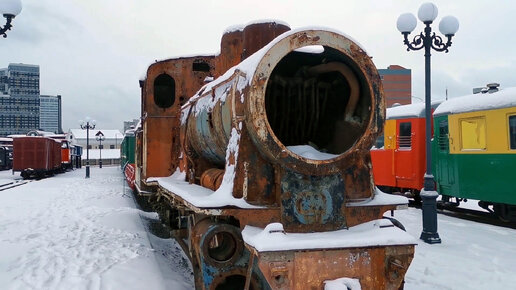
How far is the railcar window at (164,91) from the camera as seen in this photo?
23.6 feet

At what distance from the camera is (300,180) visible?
3.37 m

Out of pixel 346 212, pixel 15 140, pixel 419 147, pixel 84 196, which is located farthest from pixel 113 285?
pixel 15 140

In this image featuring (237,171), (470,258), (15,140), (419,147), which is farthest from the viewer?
(15,140)

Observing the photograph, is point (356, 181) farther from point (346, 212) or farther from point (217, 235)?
point (217, 235)

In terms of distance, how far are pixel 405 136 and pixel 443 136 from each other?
1563 millimetres

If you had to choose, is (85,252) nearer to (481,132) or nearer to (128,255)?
(128,255)

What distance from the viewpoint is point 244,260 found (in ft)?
12.1

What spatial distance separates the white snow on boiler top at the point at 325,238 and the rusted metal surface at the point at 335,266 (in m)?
0.05

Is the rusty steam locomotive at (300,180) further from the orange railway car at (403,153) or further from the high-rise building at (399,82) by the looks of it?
the high-rise building at (399,82)

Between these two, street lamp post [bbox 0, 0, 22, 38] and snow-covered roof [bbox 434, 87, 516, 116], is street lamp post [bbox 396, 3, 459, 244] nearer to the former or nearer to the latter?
snow-covered roof [bbox 434, 87, 516, 116]

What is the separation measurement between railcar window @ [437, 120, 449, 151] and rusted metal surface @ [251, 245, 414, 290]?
8.21 metres

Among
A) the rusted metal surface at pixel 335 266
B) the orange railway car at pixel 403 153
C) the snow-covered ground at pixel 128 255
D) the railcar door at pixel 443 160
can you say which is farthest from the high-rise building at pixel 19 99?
the rusted metal surface at pixel 335 266

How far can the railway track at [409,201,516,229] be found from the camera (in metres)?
9.72

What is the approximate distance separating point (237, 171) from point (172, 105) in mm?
4025
